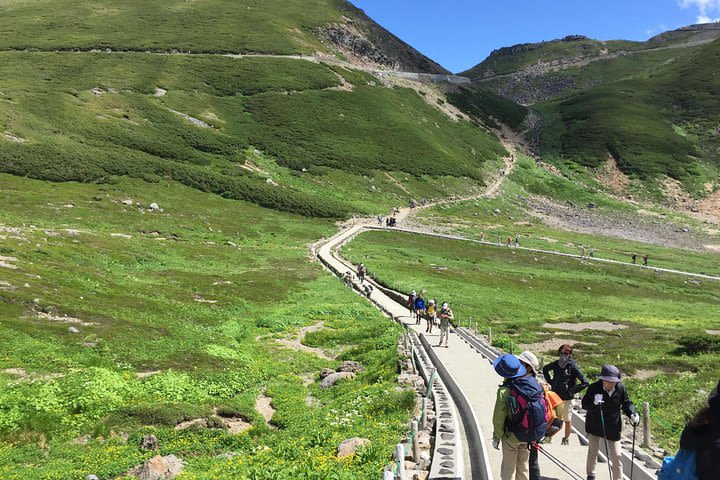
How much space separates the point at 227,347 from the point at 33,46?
14513 centimetres

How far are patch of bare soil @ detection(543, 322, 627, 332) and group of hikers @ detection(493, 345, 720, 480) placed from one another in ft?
86.4

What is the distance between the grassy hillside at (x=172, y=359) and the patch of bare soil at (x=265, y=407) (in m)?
0.36

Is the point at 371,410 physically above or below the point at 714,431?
below

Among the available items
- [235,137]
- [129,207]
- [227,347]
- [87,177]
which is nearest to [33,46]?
[235,137]

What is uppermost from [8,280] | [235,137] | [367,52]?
[367,52]

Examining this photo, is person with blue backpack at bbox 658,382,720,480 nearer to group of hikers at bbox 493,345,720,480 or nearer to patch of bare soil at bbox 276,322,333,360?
group of hikers at bbox 493,345,720,480

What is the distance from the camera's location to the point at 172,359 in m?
22.1

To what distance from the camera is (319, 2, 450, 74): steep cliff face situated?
551 ft

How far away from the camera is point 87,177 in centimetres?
7000

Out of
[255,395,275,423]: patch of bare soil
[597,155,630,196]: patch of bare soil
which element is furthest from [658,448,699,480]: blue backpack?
[597,155,630,196]: patch of bare soil

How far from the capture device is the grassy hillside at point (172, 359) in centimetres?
1365

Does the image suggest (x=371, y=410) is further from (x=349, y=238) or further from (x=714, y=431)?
(x=349, y=238)

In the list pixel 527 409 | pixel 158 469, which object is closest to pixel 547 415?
pixel 527 409

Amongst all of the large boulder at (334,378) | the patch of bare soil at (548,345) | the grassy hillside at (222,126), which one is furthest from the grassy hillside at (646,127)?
the large boulder at (334,378)
